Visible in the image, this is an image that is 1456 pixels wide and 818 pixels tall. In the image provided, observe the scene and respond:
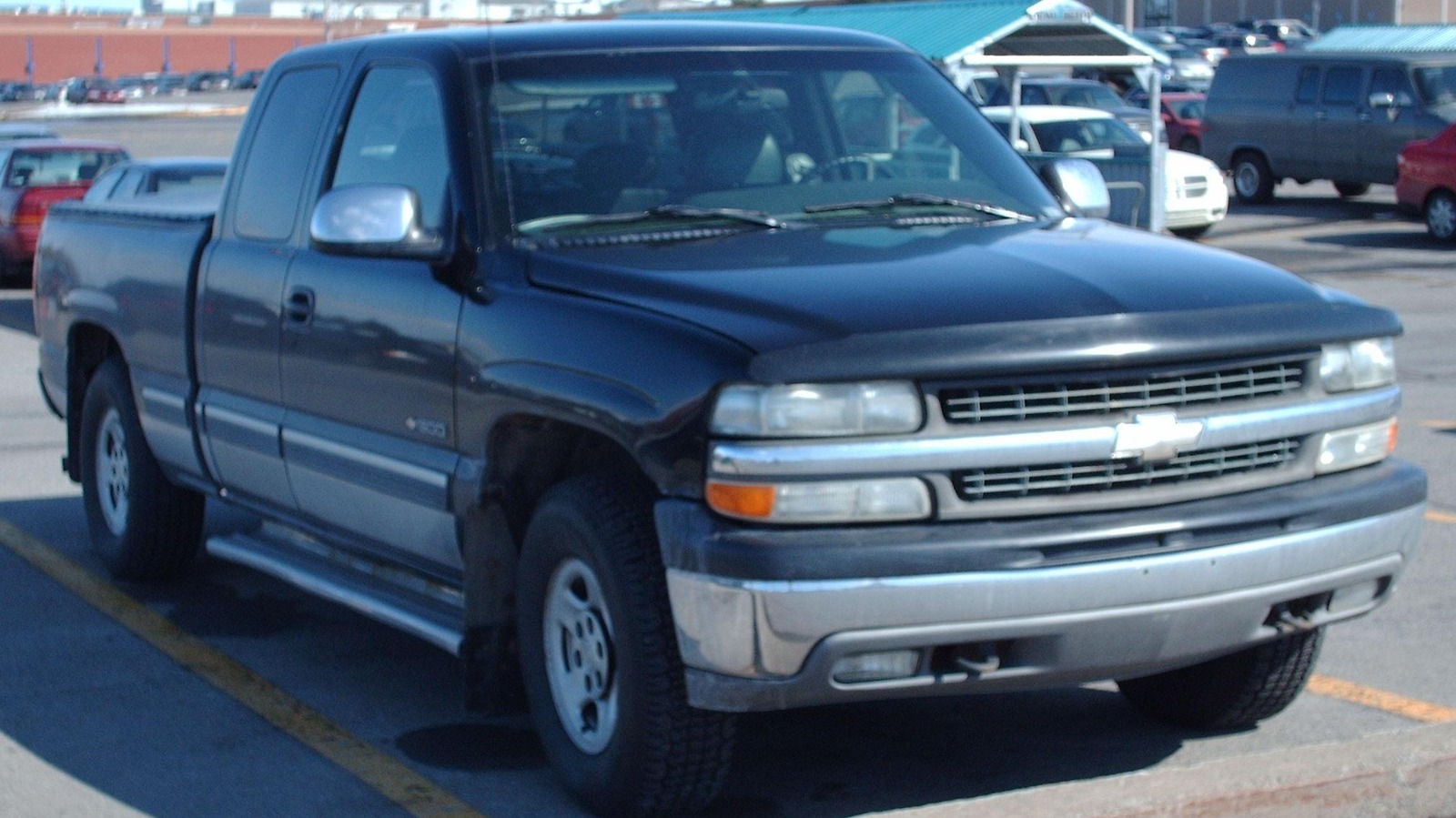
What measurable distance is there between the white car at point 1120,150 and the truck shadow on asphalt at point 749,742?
14422 mm

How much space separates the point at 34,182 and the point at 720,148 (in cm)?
1681

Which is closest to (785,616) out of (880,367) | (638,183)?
(880,367)

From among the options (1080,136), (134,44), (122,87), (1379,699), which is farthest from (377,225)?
(134,44)

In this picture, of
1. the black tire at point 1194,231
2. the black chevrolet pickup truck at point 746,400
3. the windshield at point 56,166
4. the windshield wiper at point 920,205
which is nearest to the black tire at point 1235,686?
the black chevrolet pickup truck at point 746,400

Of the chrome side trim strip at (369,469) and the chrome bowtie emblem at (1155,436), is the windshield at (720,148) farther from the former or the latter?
the chrome bowtie emblem at (1155,436)

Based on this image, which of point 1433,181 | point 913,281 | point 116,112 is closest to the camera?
point 913,281

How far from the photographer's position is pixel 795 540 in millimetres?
3926

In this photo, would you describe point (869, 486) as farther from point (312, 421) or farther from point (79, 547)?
point (79, 547)

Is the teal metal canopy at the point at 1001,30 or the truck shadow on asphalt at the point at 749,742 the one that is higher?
the teal metal canopy at the point at 1001,30

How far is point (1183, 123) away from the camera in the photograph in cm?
3216

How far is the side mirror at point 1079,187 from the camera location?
5758 millimetres

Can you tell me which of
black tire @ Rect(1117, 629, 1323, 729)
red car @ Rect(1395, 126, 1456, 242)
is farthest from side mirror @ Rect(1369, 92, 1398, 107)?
black tire @ Rect(1117, 629, 1323, 729)

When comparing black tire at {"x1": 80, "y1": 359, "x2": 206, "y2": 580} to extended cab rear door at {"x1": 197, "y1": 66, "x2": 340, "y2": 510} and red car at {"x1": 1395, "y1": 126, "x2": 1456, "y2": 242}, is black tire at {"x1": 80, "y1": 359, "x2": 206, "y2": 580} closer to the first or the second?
extended cab rear door at {"x1": 197, "y1": 66, "x2": 340, "y2": 510}

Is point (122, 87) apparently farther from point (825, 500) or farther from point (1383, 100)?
point (825, 500)
